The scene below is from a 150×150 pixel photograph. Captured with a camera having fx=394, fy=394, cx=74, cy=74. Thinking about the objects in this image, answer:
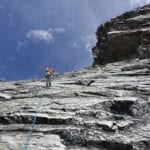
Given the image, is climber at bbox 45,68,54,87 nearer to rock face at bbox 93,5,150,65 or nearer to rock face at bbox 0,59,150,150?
rock face at bbox 0,59,150,150

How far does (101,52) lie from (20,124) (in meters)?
41.7

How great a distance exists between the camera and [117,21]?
6306 centimetres

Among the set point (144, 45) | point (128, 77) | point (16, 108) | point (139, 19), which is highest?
point (139, 19)

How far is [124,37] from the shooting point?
5572cm

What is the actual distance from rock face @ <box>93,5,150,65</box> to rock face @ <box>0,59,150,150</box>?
23.4 m

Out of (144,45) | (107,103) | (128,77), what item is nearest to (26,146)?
(107,103)

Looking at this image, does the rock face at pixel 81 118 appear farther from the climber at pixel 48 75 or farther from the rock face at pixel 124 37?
the rock face at pixel 124 37

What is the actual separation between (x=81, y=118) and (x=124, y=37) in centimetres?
3564

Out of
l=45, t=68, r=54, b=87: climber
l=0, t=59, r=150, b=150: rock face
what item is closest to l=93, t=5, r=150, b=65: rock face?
l=45, t=68, r=54, b=87: climber

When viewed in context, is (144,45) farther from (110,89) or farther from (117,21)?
(110,89)

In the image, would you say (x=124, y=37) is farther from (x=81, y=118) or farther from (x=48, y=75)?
(x=81, y=118)

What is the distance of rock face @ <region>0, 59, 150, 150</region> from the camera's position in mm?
19188

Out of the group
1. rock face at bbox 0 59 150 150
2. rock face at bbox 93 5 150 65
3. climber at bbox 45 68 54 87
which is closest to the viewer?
rock face at bbox 0 59 150 150

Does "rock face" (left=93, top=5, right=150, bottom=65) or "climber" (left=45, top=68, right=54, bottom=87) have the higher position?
"rock face" (left=93, top=5, right=150, bottom=65)
